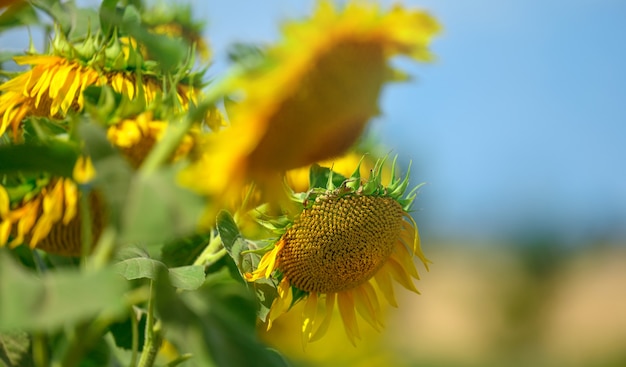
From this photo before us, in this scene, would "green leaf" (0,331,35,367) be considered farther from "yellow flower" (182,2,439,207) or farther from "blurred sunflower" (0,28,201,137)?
"yellow flower" (182,2,439,207)

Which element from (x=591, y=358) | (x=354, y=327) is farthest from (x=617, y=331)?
(x=354, y=327)

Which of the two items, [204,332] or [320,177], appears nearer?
[204,332]

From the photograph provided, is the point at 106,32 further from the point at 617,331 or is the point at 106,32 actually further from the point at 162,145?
the point at 617,331

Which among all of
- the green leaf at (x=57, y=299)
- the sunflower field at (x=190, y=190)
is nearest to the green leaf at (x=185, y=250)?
the sunflower field at (x=190, y=190)

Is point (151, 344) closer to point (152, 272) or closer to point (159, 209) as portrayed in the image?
point (152, 272)

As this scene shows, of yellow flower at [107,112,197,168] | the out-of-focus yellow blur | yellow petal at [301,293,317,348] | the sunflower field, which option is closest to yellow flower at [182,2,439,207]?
→ the sunflower field

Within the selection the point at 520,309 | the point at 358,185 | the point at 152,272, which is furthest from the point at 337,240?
the point at 520,309
